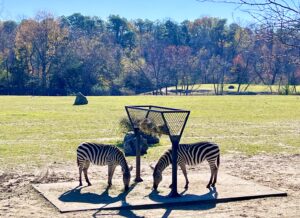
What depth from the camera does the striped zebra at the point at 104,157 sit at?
44.6 feet

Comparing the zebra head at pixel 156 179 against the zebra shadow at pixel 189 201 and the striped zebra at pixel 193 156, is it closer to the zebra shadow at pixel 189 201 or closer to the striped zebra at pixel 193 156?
the striped zebra at pixel 193 156

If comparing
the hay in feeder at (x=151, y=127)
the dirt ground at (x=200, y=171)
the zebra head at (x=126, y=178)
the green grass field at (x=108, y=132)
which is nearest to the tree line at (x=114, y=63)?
the green grass field at (x=108, y=132)

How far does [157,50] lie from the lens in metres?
107

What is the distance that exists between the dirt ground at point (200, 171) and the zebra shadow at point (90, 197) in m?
0.55

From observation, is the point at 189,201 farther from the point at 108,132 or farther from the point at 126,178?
the point at 108,132

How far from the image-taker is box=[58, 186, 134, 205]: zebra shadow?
1242cm

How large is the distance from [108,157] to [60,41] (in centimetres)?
8315

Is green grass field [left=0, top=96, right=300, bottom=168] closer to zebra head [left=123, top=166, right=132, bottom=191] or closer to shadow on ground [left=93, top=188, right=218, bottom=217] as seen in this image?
zebra head [left=123, top=166, right=132, bottom=191]

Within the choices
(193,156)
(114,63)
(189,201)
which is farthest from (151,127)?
(114,63)

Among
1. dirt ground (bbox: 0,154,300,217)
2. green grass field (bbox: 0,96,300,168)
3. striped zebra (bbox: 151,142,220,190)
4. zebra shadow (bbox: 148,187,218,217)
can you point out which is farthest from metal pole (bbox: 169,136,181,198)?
green grass field (bbox: 0,96,300,168)

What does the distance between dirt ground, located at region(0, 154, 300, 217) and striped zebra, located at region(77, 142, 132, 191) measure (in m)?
1.52

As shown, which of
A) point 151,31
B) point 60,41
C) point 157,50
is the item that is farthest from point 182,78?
point 151,31

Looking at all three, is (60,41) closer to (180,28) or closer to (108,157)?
(180,28)

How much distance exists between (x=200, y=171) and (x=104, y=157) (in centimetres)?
422
